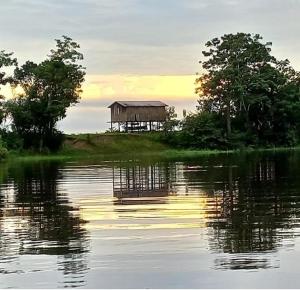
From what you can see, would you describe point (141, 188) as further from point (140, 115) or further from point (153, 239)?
point (140, 115)

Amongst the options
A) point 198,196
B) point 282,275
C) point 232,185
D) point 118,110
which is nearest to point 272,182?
point 232,185

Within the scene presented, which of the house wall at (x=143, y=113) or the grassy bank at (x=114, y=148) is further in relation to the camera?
the house wall at (x=143, y=113)

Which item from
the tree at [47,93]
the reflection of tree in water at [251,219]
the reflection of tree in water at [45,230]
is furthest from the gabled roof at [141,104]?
the reflection of tree in water at [45,230]

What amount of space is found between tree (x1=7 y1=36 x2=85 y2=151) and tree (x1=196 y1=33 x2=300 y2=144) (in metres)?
19.8

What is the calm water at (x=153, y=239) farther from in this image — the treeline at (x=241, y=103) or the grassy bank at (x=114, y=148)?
the treeline at (x=241, y=103)

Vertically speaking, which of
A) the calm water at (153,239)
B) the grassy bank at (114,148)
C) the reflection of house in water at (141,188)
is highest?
the grassy bank at (114,148)

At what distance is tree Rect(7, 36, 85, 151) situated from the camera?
278ft

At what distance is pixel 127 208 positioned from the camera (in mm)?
20203

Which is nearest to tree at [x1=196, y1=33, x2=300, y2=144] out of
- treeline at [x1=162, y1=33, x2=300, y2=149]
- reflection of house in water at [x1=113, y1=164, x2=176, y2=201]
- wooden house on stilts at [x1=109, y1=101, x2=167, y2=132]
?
treeline at [x1=162, y1=33, x2=300, y2=149]

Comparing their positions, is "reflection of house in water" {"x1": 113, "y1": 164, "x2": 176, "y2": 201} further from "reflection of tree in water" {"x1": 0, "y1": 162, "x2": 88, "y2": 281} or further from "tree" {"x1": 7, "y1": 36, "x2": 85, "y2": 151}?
"tree" {"x1": 7, "y1": 36, "x2": 85, "y2": 151}

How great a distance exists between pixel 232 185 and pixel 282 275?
17.3 metres

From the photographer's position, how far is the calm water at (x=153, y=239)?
10.7 meters

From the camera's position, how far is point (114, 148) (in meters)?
89.9

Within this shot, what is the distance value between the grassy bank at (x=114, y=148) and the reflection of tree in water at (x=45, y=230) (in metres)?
59.1
